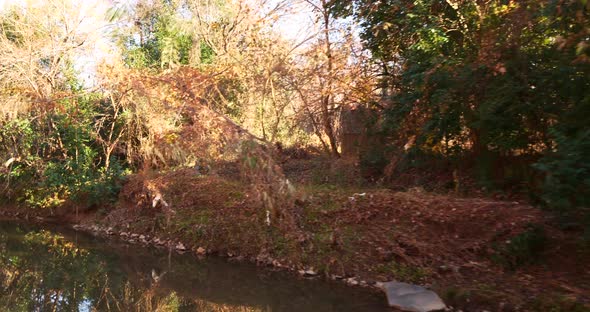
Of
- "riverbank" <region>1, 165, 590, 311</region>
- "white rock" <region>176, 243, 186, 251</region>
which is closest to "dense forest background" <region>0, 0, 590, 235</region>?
"riverbank" <region>1, 165, 590, 311</region>

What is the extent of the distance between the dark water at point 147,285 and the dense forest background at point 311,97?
2178mm

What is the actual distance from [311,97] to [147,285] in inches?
338

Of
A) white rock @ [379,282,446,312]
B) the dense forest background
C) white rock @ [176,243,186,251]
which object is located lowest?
white rock @ [379,282,446,312]

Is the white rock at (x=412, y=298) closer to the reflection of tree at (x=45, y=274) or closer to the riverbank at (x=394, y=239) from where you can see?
the riverbank at (x=394, y=239)

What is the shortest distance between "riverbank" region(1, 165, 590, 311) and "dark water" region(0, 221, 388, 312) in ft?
2.15

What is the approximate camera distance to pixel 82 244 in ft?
41.8

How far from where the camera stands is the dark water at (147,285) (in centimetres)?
768

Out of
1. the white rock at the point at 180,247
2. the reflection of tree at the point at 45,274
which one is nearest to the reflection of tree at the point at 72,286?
the reflection of tree at the point at 45,274

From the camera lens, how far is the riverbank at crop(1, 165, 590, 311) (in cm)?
757

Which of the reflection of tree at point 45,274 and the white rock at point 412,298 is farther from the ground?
the reflection of tree at point 45,274

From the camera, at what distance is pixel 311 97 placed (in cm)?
1569

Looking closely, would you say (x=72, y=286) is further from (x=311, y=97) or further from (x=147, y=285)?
(x=311, y=97)

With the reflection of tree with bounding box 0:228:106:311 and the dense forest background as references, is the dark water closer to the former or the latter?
the reflection of tree with bounding box 0:228:106:311

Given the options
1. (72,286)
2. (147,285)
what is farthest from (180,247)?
(72,286)
